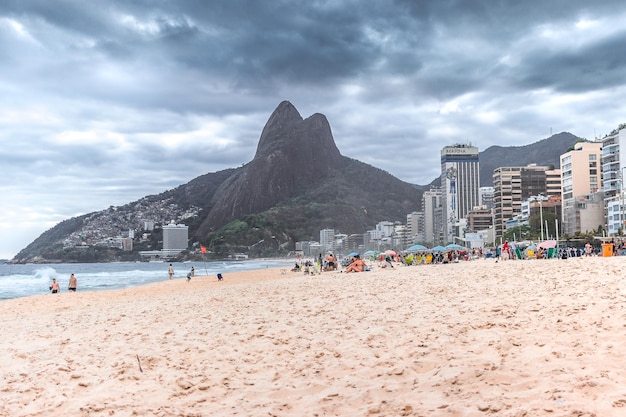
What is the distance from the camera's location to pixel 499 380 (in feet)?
16.4

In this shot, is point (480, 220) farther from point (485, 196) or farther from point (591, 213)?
point (591, 213)

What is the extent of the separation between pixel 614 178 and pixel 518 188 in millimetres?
48236

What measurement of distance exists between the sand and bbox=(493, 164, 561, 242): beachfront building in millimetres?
112398

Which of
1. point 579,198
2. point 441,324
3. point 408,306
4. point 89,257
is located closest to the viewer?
point 441,324

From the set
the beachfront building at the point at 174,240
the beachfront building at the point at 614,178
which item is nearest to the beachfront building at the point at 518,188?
the beachfront building at the point at 614,178

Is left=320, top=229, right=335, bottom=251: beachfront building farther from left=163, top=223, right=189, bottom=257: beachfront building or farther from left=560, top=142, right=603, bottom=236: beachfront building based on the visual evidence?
left=560, top=142, right=603, bottom=236: beachfront building

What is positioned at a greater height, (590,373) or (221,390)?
(590,373)

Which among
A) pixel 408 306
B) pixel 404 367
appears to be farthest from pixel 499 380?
pixel 408 306

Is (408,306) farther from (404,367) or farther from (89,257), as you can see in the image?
(89,257)

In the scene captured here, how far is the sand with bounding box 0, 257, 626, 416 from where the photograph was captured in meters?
4.81

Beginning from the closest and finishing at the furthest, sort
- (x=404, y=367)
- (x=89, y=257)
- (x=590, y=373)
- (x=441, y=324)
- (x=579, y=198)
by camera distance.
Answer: (x=590, y=373)
(x=404, y=367)
(x=441, y=324)
(x=579, y=198)
(x=89, y=257)

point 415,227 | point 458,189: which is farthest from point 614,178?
point 458,189

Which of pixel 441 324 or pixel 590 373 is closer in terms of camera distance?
pixel 590 373

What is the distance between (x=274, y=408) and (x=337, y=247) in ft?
561
